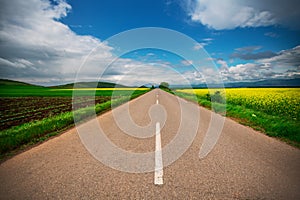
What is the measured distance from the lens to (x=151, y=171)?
337 cm

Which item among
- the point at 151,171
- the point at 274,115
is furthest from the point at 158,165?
the point at 274,115

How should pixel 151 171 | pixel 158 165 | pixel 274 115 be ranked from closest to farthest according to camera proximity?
pixel 151 171, pixel 158 165, pixel 274 115

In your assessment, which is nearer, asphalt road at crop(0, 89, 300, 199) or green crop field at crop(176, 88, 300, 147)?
asphalt road at crop(0, 89, 300, 199)

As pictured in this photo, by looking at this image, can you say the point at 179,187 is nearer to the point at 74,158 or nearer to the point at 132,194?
the point at 132,194

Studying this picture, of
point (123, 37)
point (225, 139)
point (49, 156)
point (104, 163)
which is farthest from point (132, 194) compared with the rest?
point (123, 37)

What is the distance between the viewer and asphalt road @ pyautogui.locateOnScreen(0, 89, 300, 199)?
8.84 ft

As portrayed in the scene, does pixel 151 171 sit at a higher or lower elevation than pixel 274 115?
higher

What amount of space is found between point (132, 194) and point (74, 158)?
2017mm

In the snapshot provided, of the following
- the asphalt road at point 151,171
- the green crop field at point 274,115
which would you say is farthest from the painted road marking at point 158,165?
the green crop field at point 274,115

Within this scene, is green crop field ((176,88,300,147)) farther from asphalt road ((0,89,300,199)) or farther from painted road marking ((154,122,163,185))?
painted road marking ((154,122,163,185))

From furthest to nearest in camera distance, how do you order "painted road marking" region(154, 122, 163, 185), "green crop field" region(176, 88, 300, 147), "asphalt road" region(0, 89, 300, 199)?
1. "green crop field" region(176, 88, 300, 147)
2. "painted road marking" region(154, 122, 163, 185)
3. "asphalt road" region(0, 89, 300, 199)

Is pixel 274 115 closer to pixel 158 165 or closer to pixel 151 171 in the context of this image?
pixel 158 165

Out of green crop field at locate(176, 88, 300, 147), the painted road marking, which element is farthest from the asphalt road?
green crop field at locate(176, 88, 300, 147)

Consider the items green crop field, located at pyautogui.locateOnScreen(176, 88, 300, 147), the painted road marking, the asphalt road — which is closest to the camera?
the asphalt road
